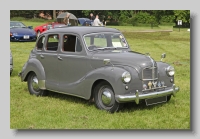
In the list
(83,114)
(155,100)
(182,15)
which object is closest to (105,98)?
(83,114)

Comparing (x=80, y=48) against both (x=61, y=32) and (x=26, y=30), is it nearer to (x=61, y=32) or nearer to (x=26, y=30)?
(x=61, y=32)

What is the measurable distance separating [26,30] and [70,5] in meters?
7.23

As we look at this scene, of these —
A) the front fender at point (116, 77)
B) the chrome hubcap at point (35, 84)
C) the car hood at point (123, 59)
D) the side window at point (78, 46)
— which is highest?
the side window at point (78, 46)

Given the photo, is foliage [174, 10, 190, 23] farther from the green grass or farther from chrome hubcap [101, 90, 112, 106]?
chrome hubcap [101, 90, 112, 106]

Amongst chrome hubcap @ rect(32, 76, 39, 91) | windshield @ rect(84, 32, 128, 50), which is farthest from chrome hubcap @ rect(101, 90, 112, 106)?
chrome hubcap @ rect(32, 76, 39, 91)

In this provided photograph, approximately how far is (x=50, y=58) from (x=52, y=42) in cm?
39

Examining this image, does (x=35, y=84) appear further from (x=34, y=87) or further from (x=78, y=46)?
(x=78, y=46)

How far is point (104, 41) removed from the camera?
750cm

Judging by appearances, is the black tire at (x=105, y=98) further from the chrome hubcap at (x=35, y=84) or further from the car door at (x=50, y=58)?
the chrome hubcap at (x=35, y=84)

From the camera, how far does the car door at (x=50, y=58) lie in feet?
25.3

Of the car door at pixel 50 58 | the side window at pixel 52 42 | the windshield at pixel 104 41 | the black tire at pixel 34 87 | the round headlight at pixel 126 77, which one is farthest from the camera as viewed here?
the black tire at pixel 34 87

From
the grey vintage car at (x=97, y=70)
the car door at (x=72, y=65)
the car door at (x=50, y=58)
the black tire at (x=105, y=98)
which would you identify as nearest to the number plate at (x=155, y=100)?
the grey vintage car at (x=97, y=70)

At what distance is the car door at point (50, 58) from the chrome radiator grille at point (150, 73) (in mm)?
1970

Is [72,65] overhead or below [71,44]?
below
